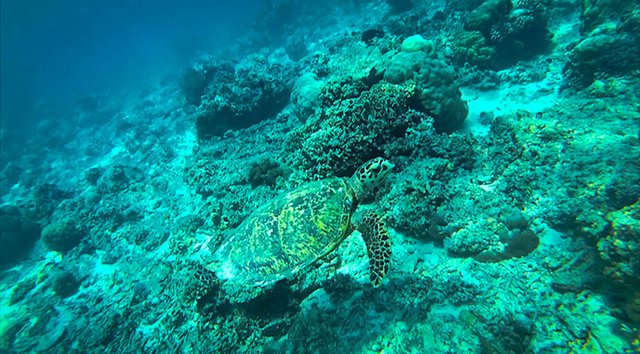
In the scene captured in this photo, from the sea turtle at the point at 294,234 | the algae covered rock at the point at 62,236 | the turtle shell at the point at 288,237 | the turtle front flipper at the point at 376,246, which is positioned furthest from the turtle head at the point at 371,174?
the algae covered rock at the point at 62,236

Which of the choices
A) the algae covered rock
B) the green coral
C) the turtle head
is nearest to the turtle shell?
the turtle head

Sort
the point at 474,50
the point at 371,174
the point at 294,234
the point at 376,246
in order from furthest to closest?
the point at 474,50 < the point at 371,174 < the point at 294,234 < the point at 376,246

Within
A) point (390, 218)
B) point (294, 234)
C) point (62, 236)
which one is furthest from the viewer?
point (62, 236)

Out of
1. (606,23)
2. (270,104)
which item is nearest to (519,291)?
(606,23)

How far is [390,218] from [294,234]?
1.90m

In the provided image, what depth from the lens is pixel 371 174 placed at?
4.95m

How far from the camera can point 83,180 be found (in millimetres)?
17141

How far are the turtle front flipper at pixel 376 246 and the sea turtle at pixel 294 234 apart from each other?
0.05 ft

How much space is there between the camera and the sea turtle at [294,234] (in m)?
4.54

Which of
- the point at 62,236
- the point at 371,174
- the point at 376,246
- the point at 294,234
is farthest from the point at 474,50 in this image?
the point at 62,236

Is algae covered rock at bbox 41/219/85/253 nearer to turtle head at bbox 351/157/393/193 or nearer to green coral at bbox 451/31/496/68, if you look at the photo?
turtle head at bbox 351/157/393/193

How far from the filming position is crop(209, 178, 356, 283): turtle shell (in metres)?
4.55

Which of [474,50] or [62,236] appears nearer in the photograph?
[474,50]

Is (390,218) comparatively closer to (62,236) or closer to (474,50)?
(474,50)
